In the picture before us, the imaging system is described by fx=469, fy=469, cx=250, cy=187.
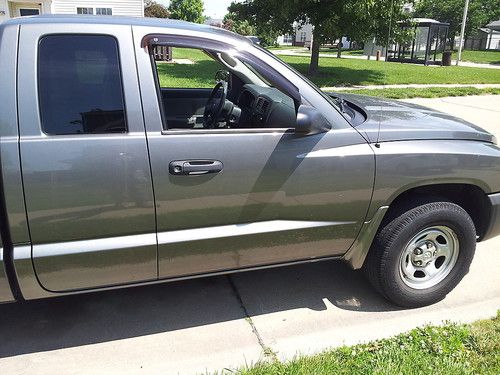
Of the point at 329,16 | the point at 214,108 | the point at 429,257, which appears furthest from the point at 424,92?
the point at 214,108

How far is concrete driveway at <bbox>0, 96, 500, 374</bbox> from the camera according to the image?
2770 millimetres

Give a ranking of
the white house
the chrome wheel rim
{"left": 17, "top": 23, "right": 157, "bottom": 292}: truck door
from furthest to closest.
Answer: the white house, the chrome wheel rim, {"left": 17, "top": 23, "right": 157, "bottom": 292}: truck door

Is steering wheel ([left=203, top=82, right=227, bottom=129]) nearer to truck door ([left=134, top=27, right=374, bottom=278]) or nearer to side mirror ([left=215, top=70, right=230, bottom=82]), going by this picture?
side mirror ([left=215, top=70, right=230, bottom=82])

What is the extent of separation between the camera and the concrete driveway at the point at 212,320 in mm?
2770

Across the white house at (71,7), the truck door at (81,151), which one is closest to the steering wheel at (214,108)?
the truck door at (81,151)

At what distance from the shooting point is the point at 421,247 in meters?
3.23

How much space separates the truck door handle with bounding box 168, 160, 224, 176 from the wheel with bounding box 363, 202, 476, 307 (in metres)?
1.24

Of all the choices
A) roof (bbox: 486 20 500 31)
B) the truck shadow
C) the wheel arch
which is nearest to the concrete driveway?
the truck shadow

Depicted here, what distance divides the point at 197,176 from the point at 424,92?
11.8 meters

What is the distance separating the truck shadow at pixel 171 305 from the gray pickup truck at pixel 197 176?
457mm

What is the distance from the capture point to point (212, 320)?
314 cm

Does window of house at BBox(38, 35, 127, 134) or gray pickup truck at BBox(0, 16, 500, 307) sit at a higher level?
window of house at BBox(38, 35, 127, 134)

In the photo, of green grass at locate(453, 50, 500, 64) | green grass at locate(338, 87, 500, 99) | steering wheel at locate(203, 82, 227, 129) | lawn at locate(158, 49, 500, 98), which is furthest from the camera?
green grass at locate(453, 50, 500, 64)

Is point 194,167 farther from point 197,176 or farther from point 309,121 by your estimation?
point 309,121
